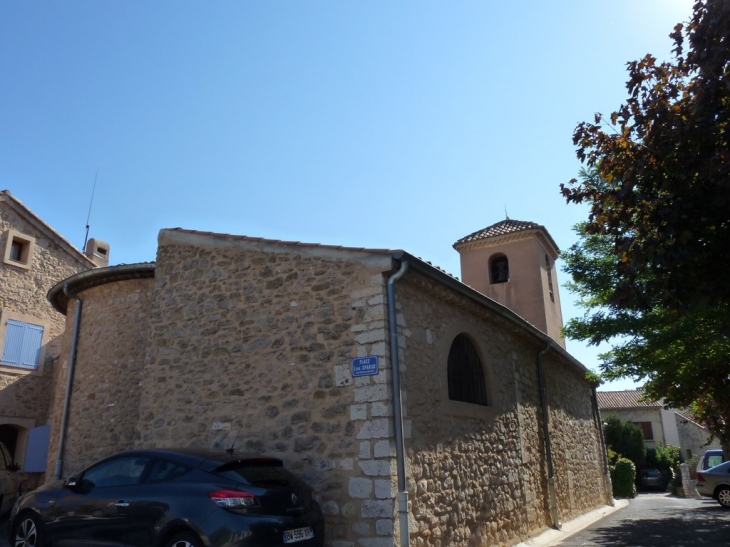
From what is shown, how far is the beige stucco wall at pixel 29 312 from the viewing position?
588 inches

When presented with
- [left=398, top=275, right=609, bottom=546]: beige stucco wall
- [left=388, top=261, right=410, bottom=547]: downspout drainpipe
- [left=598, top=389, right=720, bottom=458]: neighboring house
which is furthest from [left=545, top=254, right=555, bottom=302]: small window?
[left=598, top=389, right=720, bottom=458]: neighboring house

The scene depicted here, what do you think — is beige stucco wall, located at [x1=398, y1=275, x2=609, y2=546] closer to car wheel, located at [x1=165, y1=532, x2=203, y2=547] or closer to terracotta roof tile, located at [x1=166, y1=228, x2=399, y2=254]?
terracotta roof tile, located at [x1=166, y1=228, x2=399, y2=254]

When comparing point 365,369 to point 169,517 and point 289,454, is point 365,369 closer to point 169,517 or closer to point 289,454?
point 289,454

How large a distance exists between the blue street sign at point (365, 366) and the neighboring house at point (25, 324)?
11.3 metres

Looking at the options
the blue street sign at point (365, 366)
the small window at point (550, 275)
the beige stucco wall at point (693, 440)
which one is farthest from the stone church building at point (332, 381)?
the beige stucco wall at point (693, 440)

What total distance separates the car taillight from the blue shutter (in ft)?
39.8

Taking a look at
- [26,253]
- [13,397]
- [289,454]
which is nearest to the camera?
[289,454]

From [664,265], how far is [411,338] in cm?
288

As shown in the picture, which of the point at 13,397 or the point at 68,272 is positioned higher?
the point at 68,272

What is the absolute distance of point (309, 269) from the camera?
775 cm

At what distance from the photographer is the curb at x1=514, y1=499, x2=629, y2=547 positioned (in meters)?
9.59

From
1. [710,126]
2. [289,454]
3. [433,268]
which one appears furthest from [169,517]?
[710,126]

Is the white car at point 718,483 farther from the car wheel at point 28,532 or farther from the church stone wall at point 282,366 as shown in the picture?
the car wheel at point 28,532

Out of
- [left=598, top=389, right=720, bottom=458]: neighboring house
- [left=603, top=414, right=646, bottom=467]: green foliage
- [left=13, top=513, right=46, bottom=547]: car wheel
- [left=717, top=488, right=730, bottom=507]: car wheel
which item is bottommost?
[left=717, top=488, right=730, bottom=507]: car wheel
